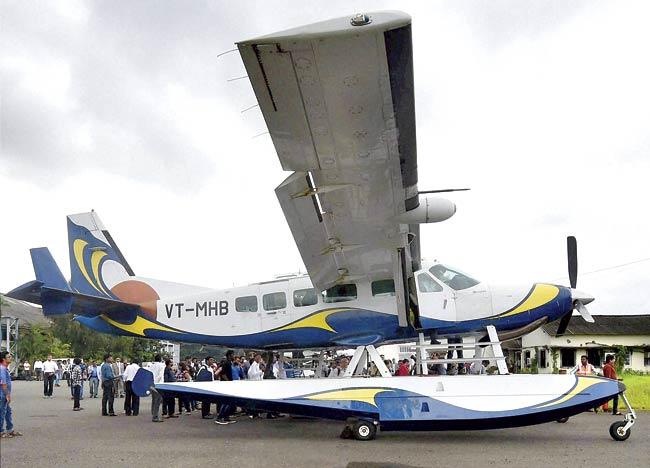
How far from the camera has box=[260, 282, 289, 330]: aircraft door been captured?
13079 mm

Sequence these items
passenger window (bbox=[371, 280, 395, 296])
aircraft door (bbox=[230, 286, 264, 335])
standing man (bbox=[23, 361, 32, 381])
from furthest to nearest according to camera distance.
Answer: standing man (bbox=[23, 361, 32, 381]) → aircraft door (bbox=[230, 286, 264, 335]) → passenger window (bbox=[371, 280, 395, 296])

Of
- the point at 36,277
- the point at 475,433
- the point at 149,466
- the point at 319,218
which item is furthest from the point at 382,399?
the point at 36,277

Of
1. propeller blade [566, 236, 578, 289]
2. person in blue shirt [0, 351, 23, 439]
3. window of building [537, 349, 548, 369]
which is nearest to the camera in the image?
person in blue shirt [0, 351, 23, 439]

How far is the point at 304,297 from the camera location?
13016mm

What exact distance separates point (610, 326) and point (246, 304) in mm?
27016

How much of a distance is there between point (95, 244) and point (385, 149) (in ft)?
34.1

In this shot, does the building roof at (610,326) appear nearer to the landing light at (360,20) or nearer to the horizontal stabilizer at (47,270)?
the horizontal stabilizer at (47,270)

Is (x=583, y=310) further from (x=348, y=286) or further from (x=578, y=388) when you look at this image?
(x=348, y=286)

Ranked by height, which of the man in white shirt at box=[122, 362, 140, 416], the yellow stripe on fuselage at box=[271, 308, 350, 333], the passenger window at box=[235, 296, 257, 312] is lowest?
the man in white shirt at box=[122, 362, 140, 416]

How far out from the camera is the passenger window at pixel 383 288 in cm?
1248

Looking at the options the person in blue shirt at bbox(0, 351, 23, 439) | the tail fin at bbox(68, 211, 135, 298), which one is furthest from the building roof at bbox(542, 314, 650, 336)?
the person in blue shirt at bbox(0, 351, 23, 439)

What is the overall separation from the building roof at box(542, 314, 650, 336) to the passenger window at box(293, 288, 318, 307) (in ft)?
70.7

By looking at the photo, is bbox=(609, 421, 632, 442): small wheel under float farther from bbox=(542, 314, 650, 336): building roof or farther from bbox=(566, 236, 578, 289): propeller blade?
bbox=(542, 314, 650, 336): building roof

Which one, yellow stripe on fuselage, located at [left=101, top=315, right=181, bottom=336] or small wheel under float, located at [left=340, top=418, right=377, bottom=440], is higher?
yellow stripe on fuselage, located at [left=101, top=315, right=181, bottom=336]
